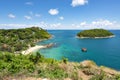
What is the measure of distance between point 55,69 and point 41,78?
6.40ft

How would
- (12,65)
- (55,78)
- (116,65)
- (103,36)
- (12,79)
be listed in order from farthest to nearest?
(103,36), (116,65), (12,65), (55,78), (12,79)

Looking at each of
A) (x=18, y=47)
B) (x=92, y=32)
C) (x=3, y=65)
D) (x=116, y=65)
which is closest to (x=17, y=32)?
(x=18, y=47)

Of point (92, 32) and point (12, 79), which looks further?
point (92, 32)

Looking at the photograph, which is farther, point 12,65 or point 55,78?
point 12,65

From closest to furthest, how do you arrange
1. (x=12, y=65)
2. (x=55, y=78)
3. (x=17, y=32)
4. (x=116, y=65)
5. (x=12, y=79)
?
(x=12, y=79) < (x=55, y=78) < (x=12, y=65) < (x=116, y=65) < (x=17, y=32)

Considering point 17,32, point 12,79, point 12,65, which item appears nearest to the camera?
point 12,79

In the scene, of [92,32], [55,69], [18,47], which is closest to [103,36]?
[92,32]

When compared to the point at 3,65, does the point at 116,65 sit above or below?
below

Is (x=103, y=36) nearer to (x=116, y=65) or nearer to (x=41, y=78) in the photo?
(x=116, y=65)

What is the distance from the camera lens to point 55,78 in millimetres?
10703

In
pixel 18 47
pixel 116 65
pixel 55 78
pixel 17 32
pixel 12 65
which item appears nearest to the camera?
pixel 55 78

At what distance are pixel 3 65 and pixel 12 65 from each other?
0.75m

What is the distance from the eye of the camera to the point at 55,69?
40.2ft

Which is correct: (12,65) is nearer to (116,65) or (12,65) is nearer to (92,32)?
(116,65)
